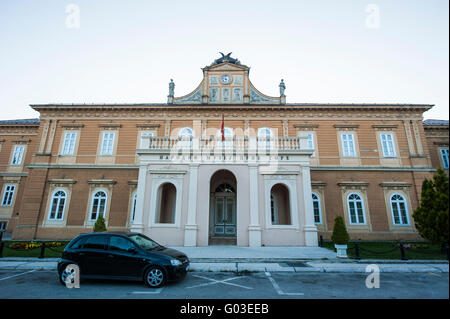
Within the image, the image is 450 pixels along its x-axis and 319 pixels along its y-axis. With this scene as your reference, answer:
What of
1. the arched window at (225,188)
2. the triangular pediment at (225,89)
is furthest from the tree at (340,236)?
the triangular pediment at (225,89)

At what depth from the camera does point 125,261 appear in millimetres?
→ 6508

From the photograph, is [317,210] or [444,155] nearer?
[317,210]

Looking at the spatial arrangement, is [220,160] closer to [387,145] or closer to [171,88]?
[171,88]

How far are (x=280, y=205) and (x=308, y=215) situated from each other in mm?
4029

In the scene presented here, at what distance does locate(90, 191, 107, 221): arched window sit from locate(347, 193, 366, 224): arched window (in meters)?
19.7

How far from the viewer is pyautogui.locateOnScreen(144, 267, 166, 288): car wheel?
20.6ft

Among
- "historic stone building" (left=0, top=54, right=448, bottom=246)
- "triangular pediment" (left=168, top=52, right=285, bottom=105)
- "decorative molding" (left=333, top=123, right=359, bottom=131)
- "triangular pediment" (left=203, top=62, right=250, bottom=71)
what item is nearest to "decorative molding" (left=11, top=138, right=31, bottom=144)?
"historic stone building" (left=0, top=54, right=448, bottom=246)

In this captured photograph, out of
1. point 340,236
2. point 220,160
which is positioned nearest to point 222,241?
point 220,160

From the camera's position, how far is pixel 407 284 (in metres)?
6.53

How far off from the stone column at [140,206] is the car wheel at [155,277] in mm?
6715

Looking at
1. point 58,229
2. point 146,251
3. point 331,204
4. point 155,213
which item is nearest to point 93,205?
point 58,229

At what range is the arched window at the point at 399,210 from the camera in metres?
17.4

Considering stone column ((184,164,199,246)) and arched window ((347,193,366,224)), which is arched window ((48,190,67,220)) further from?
arched window ((347,193,366,224))
